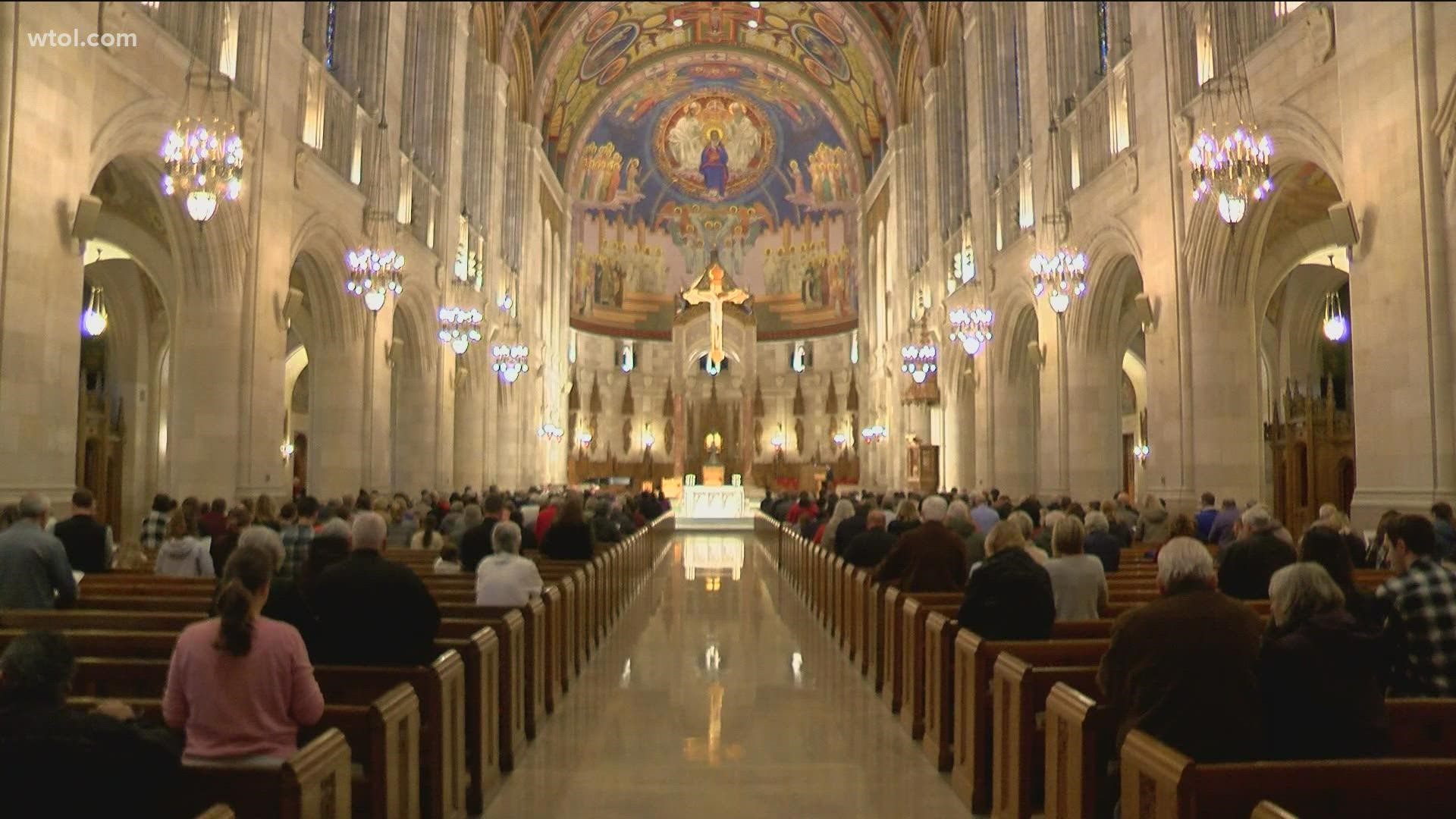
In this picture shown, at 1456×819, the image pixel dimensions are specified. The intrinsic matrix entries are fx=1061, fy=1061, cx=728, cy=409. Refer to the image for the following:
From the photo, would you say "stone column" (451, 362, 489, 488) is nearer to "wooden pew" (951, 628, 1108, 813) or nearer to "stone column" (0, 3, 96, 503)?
"stone column" (0, 3, 96, 503)

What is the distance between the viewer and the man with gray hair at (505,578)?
7.13 m

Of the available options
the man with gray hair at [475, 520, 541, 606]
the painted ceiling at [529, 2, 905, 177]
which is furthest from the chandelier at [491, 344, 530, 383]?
the man with gray hair at [475, 520, 541, 606]

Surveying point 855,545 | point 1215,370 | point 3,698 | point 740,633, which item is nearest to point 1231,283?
point 1215,370

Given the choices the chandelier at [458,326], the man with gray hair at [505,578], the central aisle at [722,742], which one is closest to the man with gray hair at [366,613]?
the central aisle at [722,742]

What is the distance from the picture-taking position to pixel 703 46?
40.9 m

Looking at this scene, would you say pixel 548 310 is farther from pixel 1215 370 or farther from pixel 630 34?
pixel 1215 370

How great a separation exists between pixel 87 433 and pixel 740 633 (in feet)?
48.5

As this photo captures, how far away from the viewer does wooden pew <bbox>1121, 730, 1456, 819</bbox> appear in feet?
9.60

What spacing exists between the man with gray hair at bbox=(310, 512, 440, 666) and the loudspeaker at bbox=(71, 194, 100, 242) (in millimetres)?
6915

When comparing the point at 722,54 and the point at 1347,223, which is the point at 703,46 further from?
the point at 1347,223

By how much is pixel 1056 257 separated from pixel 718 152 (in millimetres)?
34076

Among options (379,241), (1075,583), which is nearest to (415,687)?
(1075,583)

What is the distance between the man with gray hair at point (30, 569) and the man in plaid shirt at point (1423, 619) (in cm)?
677

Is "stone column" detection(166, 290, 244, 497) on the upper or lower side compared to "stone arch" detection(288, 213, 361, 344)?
lower
